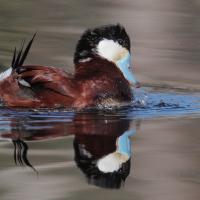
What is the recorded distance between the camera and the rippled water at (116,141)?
5.79 m

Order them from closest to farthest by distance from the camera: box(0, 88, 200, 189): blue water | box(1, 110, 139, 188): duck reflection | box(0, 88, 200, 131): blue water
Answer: box(1, 110, 139, 188): duck reflection → box(0, 88, 200, 189): blue water → box(0, 88, 200, 131): blue water

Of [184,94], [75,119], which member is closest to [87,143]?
[75,119]

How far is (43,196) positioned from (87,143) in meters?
1.28

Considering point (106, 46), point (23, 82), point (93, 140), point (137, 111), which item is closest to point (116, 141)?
point (93, 140)

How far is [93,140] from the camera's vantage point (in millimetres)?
6848

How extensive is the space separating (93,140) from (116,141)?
18 cm

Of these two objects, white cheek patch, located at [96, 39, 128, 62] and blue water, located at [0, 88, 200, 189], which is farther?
white cheek patch, located at [96, 39, 128, 62]

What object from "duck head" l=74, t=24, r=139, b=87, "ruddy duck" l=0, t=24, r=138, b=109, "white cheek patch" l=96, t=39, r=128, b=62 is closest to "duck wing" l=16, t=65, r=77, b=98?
"ruddy duck" l=0, t=24, r=138, b=109

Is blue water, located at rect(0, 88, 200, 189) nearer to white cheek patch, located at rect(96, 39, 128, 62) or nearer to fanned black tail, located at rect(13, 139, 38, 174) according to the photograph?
fanned black tail, located at rect(13, 139, 38, 174)

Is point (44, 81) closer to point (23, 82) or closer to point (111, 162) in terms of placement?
point (23, 82)

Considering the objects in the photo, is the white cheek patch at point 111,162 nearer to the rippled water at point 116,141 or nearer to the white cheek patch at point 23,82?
the rippled water at point 116,141

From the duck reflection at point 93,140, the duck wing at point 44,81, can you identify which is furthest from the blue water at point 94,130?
the duck wing at point 44,81

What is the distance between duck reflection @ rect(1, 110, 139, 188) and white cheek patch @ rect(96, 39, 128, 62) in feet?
2.87

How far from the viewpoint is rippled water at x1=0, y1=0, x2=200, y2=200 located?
579 cm
